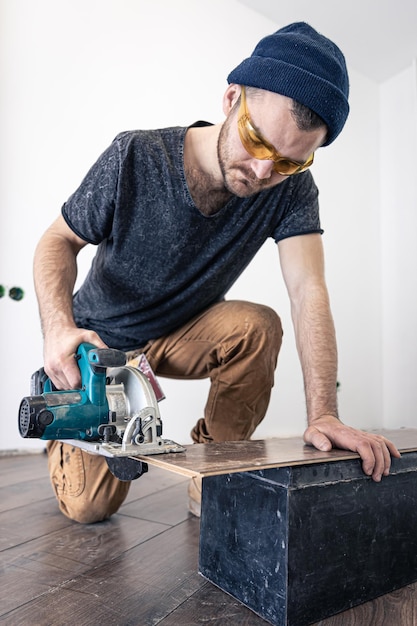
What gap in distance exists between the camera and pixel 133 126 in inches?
112

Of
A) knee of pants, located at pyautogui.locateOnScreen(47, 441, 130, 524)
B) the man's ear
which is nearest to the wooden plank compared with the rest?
knee of pants, located at pyautogui.locateOnScreen(47, 441, 130, 524)

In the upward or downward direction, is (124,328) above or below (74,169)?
below

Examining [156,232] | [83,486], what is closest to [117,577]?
[83,486]

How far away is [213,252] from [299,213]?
0.98ft

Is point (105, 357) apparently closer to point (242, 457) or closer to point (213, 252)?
point (242, 457)

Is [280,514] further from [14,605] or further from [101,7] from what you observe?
[101,7]

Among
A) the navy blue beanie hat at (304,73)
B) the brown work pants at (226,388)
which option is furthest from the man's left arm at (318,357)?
the navy blue beanie hat at (304,73)

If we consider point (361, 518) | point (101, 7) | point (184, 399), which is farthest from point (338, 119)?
point (101, 7)

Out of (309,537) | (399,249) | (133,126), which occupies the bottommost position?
(309,537)

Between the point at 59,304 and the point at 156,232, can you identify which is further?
the point at 156,232

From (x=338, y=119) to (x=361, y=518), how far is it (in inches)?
34.7

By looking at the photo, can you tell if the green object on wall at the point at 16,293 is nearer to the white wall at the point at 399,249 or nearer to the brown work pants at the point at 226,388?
the brown work pants at the point at 226,388

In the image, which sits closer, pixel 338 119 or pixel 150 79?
pixel 338 119

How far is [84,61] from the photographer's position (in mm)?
2707
